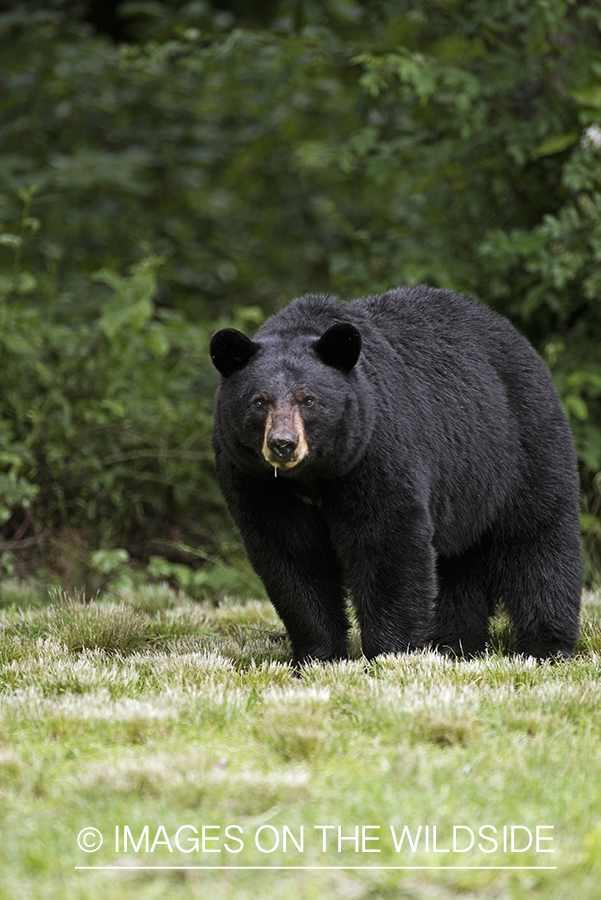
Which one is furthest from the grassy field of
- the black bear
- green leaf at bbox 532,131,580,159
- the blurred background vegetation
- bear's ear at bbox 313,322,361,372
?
green leaf at bbox 532,131,580,159

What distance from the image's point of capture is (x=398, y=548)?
13.6 ft

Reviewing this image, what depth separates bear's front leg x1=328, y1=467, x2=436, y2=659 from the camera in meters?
4.15

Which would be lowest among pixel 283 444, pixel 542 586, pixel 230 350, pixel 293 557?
pixel 542 586

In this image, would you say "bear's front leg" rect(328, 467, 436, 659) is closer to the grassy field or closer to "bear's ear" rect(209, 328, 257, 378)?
the grassy field

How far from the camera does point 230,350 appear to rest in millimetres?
4184

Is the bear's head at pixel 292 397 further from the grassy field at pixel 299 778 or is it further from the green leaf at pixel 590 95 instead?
the green leaf at pixel 590 95

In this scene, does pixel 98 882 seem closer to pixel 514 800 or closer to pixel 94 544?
pixel 514 800

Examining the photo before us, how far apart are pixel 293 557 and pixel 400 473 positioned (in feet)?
1.84

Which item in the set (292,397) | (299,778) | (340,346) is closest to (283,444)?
(292,397)

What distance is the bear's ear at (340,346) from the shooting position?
4078 mm

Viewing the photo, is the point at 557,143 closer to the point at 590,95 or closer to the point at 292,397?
the point at 590,95

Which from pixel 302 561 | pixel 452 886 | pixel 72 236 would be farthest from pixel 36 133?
pixel 452 886

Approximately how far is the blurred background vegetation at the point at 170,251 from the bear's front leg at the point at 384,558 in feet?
7.89

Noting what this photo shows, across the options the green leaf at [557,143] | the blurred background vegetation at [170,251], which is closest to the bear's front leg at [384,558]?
the blurred background vegetation at [170,251]
